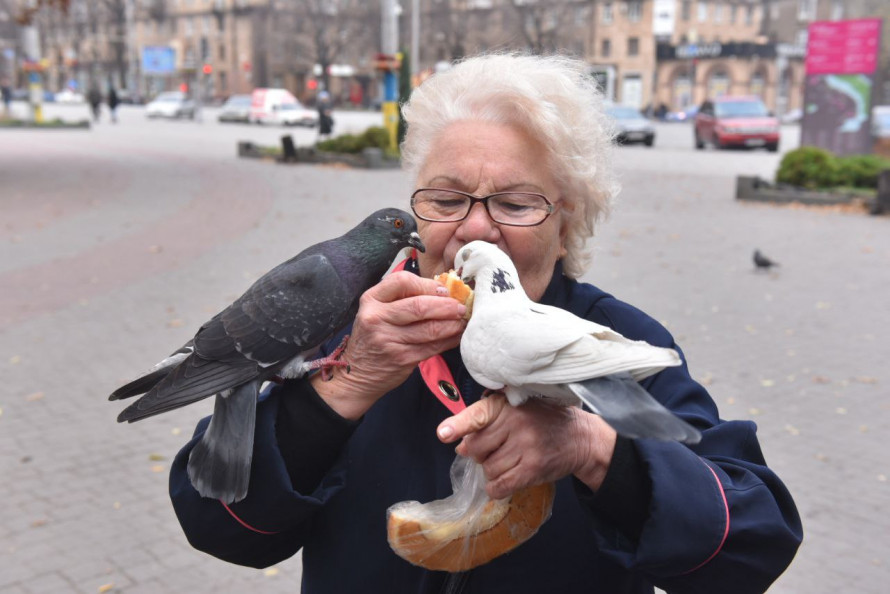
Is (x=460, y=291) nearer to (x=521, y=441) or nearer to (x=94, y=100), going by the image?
(x=521, y=441)

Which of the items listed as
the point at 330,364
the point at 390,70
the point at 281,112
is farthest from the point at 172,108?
the point at 330,364

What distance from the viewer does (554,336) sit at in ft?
5.11

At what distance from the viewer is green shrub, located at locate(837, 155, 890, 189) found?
18000mm

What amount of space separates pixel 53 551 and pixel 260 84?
292 feet

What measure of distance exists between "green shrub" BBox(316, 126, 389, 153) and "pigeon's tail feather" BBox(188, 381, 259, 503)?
22.9 meters

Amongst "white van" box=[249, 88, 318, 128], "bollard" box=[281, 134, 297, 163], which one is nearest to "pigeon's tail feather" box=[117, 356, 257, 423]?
"bollard" box=[281, 134, 297, 163]

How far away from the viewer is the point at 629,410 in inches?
57.7

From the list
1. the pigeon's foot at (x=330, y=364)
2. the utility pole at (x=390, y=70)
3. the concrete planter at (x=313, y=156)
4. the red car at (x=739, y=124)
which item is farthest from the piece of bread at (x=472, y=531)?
the red car at (x=739, y=124)

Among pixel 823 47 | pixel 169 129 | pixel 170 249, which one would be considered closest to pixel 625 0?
pixel 169 129

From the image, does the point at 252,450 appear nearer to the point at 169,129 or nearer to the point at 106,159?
the point at 106,159

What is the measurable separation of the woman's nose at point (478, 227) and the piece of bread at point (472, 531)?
2.20ft

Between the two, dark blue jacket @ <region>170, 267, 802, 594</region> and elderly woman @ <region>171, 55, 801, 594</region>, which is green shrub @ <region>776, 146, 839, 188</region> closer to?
elderly woman @ <region>171, 55, 801, 594</region>

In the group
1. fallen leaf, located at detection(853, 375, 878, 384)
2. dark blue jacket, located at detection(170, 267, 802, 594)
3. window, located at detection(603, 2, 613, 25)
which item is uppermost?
window, located at detection(603, 2, 613, 25)

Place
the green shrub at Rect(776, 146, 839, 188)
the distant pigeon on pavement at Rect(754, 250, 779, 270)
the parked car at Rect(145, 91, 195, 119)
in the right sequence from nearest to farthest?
the distant pigeon on pavement at Rect(754, 250, 779, 270) < the green shrub at Rect(776, 146, 839, 188) < the parked car at Rect(145, 91, 195, 119)
